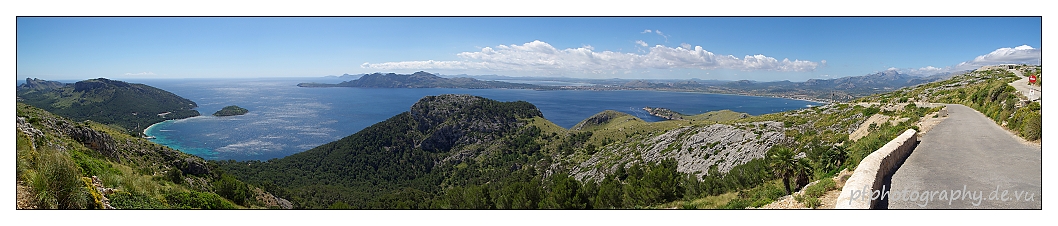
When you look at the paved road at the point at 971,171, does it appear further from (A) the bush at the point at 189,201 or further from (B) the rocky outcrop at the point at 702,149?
(A) the bush at the point at 189,201

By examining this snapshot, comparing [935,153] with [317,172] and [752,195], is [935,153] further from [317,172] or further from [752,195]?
[317,172]

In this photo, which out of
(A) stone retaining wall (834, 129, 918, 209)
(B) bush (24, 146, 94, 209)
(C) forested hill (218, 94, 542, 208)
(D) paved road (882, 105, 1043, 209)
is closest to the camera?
(A) stone retaining wall (834, 129, 918, 209)

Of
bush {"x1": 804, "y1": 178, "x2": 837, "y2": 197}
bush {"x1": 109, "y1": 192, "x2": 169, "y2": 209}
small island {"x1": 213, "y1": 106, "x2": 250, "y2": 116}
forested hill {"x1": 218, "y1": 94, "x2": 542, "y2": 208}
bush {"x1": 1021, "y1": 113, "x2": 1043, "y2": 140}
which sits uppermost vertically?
bush {"x1": 1021, "y1": 113, "x2": 1043, "y2": 140}

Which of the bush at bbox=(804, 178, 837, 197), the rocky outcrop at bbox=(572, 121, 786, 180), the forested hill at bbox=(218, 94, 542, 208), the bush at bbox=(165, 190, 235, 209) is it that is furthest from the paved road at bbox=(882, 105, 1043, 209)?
the forested hill at bbox=(218, 94, 542, 208)

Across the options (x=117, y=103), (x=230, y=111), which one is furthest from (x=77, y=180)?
(x=230, y=111)

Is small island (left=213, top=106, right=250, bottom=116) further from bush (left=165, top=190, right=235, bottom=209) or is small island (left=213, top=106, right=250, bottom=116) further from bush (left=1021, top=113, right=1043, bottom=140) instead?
bush (left=1021, top=113, right=1043, bottom=140)

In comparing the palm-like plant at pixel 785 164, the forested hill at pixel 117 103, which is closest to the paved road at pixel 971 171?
the palm-like plant at pixel 785 164
